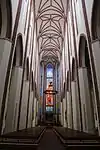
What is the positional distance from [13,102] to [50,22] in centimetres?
1339

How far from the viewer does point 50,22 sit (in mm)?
18922

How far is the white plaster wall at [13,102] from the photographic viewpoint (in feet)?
27.7

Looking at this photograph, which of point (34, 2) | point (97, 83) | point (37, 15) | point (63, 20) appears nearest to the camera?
point (97, 83)

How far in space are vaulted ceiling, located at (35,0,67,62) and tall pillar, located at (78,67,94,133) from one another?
31.9 ft

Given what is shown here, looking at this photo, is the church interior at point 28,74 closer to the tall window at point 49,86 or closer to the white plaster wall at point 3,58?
the white plaster wall at point 3,58

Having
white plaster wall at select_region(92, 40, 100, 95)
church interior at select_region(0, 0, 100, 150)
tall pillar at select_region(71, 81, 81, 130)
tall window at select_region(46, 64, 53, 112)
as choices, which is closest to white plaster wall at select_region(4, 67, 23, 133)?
church interior at select_region(0, 0, 100, 150)

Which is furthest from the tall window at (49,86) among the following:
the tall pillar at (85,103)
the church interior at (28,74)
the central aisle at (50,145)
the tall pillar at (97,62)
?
the central aisle at (50,145)

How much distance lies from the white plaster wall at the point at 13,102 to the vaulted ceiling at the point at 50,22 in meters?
9.57

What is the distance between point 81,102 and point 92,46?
3.76 meters

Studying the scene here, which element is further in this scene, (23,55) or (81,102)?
(23,55)

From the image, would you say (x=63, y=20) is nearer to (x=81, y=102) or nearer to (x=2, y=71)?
(x=81, y=102)

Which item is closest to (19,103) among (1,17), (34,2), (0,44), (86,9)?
(0,44)

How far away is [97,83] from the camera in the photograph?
20.7 ft

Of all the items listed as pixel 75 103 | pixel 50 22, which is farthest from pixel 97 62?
pixel 50 22
